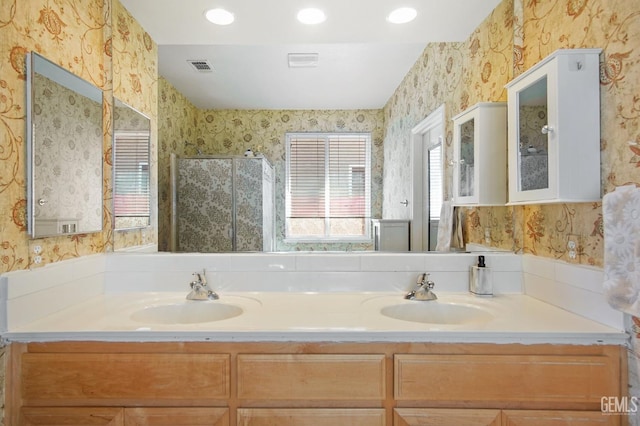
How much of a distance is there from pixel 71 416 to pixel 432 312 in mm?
1294

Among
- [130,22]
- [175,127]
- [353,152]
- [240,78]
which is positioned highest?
[130,22]

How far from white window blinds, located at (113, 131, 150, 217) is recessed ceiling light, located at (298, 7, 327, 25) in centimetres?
90

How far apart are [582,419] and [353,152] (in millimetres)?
1225

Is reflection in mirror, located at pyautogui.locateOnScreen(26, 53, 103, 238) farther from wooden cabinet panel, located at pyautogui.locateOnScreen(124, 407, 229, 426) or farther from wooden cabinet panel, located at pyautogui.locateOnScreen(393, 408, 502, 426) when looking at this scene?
wooden cabinet panel, located at pyautogui.locateOnScreen(393, 408, 502, 426)

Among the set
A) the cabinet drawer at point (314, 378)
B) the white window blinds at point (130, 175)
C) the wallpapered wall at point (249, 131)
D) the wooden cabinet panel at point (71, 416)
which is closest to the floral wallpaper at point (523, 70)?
the wallpapered wall at point (249, 131)

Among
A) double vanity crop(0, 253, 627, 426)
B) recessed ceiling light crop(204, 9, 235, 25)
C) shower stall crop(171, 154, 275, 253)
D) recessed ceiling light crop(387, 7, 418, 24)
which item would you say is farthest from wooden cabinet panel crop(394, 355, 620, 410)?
Result: recessed ceiling light crop(204, 9, 235, 25)

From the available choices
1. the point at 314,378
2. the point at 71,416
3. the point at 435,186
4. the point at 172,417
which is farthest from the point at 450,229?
the point at 71,416

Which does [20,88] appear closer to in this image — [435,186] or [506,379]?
[435,186]

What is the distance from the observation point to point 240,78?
5.16 ft

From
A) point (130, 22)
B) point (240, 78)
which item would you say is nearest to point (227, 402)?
point (240, 78)

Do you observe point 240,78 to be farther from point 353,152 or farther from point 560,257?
point 560,257

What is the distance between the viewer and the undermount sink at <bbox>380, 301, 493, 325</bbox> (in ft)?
4.47

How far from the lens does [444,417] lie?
1026 millimetres

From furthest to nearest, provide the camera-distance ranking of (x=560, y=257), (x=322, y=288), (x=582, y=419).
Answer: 1. (x=322, y=288)
2. (x=560, y=257)
3. (x=582, y=419)
